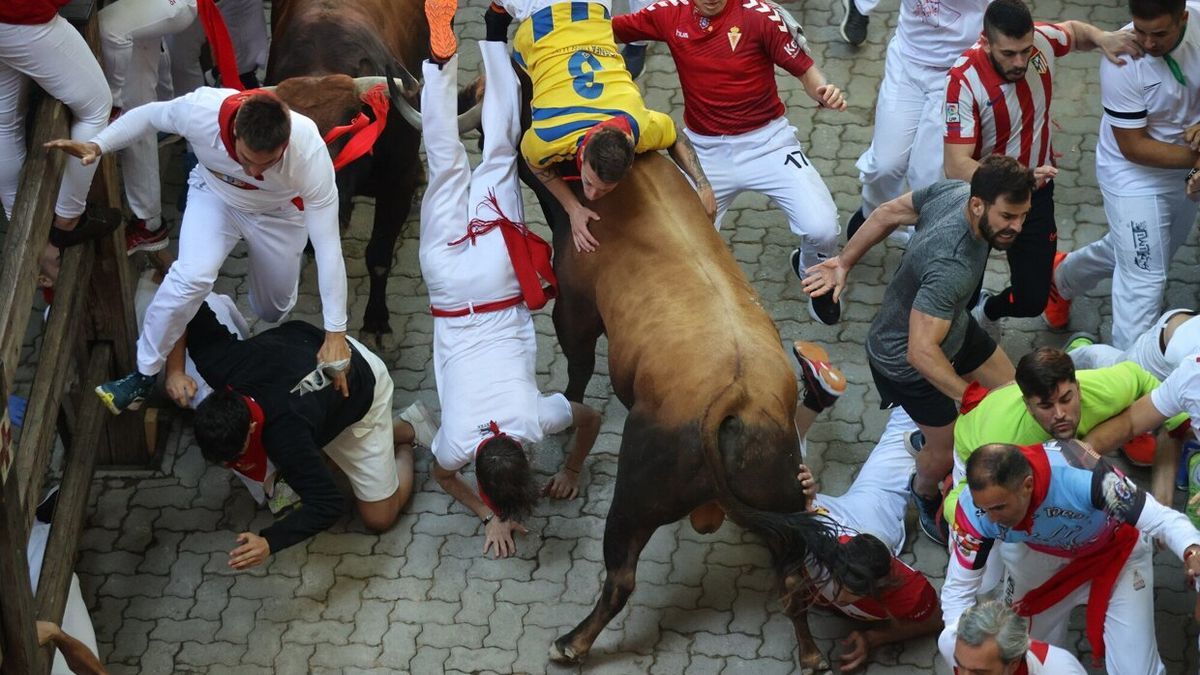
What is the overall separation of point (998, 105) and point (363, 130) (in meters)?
2.63

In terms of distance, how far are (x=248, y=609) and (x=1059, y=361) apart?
3.28 metres

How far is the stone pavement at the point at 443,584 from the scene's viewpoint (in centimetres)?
633

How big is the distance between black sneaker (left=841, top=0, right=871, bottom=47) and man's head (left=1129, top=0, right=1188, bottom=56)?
2503 mm

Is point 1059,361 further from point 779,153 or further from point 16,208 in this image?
point 16,208

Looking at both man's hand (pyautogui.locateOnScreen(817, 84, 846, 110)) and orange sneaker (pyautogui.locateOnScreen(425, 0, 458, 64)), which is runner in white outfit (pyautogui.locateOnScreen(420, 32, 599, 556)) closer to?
orange sneaker (pyautogui.locateOnScreen(425, 0, 458, 64))

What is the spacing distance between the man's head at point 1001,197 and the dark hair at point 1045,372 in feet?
1.69

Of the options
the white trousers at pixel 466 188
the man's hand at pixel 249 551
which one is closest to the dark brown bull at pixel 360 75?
the white trousers at pixel 466 188

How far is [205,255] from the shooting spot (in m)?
6.20

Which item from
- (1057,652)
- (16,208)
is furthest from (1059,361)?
(16,208)

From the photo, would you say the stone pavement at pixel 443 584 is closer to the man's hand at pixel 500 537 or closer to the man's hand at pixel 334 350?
the man's hand at pixel 500 537

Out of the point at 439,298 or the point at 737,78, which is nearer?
the point at 439,298

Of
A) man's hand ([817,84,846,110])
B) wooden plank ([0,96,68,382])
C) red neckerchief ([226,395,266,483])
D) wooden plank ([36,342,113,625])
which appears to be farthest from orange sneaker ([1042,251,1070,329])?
wooden plank ([0,96,68,382])

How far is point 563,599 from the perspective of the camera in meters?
6.55

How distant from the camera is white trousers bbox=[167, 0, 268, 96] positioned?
25.5ft
